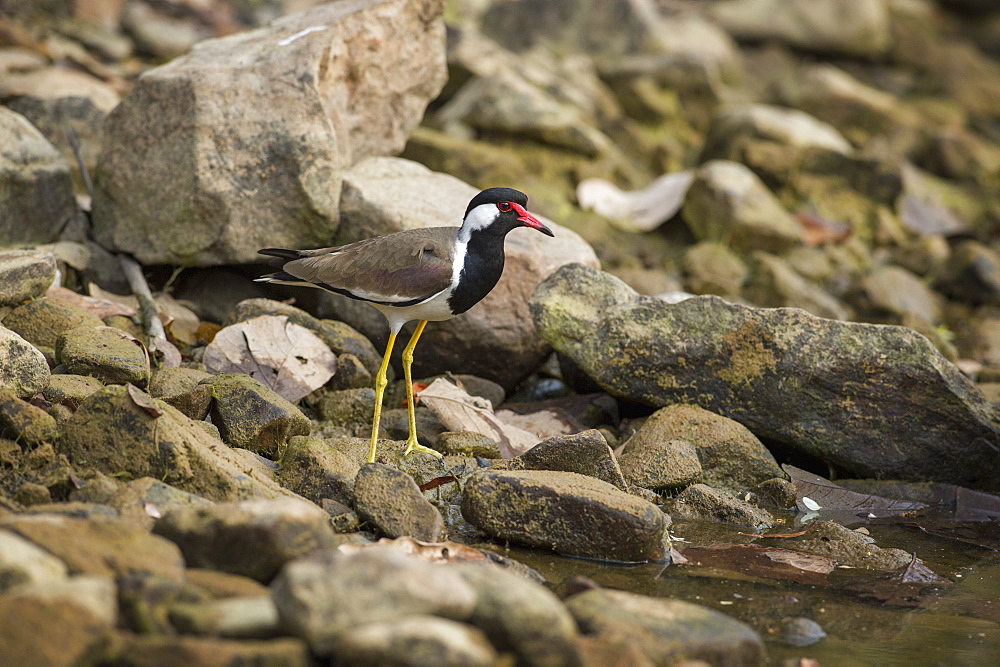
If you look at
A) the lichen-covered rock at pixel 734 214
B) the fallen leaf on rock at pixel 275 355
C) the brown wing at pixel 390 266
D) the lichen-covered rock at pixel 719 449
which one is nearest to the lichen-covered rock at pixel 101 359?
the fallen leaf on rock at pixel 275 355

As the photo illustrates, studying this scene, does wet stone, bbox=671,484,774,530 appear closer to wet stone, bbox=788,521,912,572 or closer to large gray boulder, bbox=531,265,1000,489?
wet stone, bbox=788,521,912,572

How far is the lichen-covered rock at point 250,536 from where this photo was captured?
328 cm

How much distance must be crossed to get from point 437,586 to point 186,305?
4.42 meters

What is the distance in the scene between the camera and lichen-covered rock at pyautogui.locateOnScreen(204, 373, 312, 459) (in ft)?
16.1

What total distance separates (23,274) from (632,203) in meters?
6.17

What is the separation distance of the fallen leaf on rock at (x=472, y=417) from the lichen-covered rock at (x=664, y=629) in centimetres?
219

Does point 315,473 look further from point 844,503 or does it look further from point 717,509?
point 844,503

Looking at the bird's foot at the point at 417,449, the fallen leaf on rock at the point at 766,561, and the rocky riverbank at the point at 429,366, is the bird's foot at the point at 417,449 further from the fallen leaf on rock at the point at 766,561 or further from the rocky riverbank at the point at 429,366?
the fallen leaf on rock at the point at 766,561

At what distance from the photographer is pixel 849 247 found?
10.5m

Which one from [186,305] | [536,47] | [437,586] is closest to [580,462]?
[437,586]

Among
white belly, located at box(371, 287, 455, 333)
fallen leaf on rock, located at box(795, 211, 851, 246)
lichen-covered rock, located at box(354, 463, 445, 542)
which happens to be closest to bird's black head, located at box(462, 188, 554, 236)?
white belly, located at box(371, 287, 455, 333)

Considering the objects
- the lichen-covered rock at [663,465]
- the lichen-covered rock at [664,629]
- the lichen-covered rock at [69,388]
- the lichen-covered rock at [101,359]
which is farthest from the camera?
the lichen-covered rock at [663,465]

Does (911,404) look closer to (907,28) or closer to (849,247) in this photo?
(849,247)

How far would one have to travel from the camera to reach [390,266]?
5469 mm
